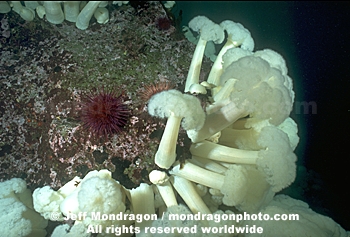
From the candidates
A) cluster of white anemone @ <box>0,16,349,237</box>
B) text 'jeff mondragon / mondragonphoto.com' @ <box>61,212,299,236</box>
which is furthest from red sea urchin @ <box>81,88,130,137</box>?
text 'jeff mondragon / mondragonphoto.com' @ <box>61,212,299,236</box>

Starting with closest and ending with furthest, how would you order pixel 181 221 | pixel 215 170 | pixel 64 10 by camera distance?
pixel 181 221 → pixel 215 170 → pixel 64 10

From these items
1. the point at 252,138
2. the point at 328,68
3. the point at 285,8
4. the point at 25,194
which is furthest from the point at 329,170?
the point at 285,8

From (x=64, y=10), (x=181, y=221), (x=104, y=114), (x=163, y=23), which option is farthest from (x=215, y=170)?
(x=64, y=10)

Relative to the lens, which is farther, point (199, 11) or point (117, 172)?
point (199, 11)

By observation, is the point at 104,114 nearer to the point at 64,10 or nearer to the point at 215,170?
the point at 215,170

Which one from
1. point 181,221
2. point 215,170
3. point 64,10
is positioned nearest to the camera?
point 181,221

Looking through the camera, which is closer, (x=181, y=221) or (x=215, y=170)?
(x=181, y=221)

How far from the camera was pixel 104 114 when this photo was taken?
252cm

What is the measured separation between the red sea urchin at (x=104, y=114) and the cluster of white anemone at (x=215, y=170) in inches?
17.2

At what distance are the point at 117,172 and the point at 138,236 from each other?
675 millimetres

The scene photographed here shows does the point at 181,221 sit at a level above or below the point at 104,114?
below

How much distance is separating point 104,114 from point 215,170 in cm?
138

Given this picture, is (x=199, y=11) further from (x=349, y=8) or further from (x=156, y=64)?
(x=156, y=64)

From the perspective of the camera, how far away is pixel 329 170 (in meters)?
6.12
